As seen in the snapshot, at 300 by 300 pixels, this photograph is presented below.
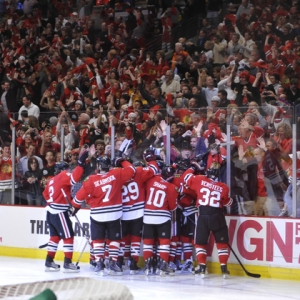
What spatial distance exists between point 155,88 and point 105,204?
3.42 meters

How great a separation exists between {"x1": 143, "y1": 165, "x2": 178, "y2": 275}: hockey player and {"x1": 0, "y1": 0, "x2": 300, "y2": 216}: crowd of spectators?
1.92ft

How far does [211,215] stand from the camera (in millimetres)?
8031

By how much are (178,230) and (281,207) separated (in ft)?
4.40

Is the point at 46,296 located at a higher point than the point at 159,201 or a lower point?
lower

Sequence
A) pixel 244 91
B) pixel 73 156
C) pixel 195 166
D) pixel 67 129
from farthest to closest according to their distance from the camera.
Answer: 1. pixel 244 91
2. pixel 67 129
3. pixel 73 156
4. pixel 195 166

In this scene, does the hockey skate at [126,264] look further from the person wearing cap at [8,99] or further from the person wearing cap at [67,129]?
the person wearing cap at [8,99]

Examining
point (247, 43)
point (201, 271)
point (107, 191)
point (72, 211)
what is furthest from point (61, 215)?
point (247, 43)

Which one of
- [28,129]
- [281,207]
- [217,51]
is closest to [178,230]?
[281,207]

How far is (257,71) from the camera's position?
1115cm

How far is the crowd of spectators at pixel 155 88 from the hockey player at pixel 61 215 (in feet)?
2.86

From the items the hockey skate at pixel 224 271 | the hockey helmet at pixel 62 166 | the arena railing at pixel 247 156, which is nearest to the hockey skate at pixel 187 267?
the hockey skate at pixel 224 271

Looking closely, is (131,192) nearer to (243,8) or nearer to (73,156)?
(73,156)

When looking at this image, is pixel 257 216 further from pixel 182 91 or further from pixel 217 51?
pixel 217 51

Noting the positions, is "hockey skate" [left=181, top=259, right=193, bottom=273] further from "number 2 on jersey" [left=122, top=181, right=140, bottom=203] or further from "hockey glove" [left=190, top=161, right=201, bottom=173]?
"hockey glove" [left=190, top=161, right=201, bottom=173]
